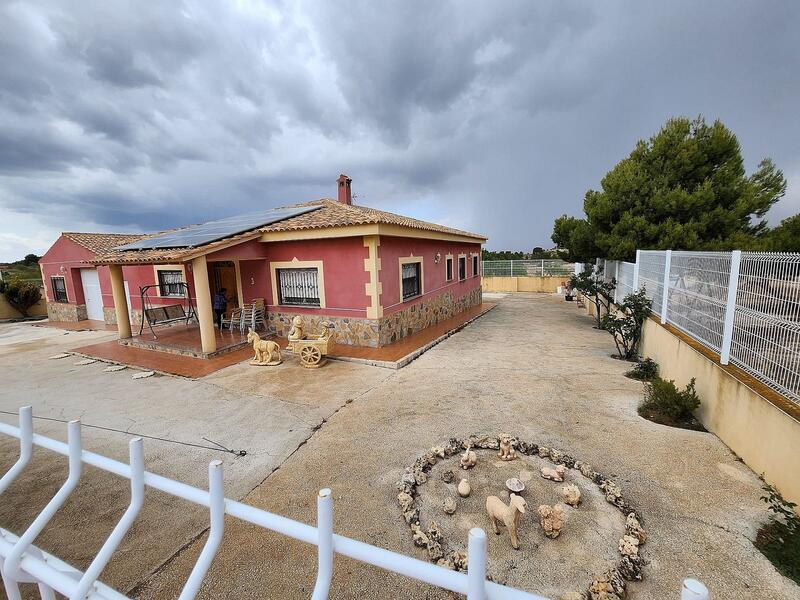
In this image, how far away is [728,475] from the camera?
11.8 feet

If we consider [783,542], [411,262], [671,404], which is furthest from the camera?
[411,262]

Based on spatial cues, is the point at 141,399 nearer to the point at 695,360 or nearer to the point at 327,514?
the point at 327,514

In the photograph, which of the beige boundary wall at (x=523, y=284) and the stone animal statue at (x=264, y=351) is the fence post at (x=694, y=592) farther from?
the beige boundary wall at (x=523, y=284)

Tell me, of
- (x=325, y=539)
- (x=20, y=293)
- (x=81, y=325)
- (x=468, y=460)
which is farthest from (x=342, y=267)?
(x=20, y=293)

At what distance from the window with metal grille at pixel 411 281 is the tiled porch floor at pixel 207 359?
1.29 meters

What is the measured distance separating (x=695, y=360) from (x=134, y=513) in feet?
21.7

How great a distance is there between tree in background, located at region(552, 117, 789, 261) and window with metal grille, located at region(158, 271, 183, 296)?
49.7 ft

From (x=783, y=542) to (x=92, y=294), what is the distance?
70.5ft

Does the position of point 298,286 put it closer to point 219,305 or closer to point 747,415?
point 219,305

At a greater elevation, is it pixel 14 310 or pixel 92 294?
pixel 92 294

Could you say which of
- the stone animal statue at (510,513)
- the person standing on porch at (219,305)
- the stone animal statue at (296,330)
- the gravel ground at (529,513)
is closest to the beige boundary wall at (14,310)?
the person standing on porch at (219,305)

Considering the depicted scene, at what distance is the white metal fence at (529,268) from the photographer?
2452 centimetres

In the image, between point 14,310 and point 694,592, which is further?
point 14,310

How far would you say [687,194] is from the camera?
11.1 m
